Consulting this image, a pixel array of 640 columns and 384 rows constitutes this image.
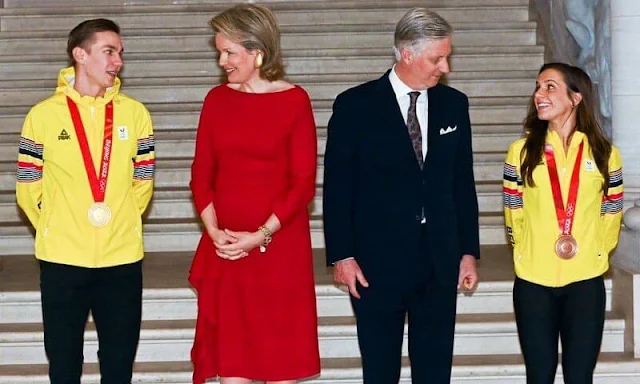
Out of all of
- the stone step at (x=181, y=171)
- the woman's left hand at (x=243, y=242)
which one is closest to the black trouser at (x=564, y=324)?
the woman's left hand at (x=243, y=242)

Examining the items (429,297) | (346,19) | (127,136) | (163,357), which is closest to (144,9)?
(346,19)

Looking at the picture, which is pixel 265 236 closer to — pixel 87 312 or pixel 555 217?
pixel 87 312

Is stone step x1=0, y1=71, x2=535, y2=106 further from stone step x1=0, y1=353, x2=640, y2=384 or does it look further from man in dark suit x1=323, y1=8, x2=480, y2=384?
man in dark suit x1=323, y1=8, x2=480, y2=384

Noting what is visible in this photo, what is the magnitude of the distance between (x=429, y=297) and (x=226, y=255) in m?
0.75

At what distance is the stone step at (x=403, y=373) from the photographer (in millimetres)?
5574

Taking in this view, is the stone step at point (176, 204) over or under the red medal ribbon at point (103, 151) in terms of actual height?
under

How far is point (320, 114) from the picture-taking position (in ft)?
26.3

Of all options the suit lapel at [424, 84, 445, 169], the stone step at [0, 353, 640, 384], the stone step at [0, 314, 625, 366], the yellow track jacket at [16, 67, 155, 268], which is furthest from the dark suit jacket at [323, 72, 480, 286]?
the stone step at [0, 314, 625, 366]

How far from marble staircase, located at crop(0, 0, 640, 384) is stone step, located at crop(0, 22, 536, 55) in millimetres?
11

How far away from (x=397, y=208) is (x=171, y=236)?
3231 mm

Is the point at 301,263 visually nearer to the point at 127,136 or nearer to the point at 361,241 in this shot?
the point at 361,241

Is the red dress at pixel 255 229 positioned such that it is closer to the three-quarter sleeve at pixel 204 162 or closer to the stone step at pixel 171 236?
the three-quarter sleeve at pixel 204 162

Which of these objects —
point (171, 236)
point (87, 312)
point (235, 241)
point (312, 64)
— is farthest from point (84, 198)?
→ point (312, 64)

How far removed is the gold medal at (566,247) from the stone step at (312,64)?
4.15 meters
